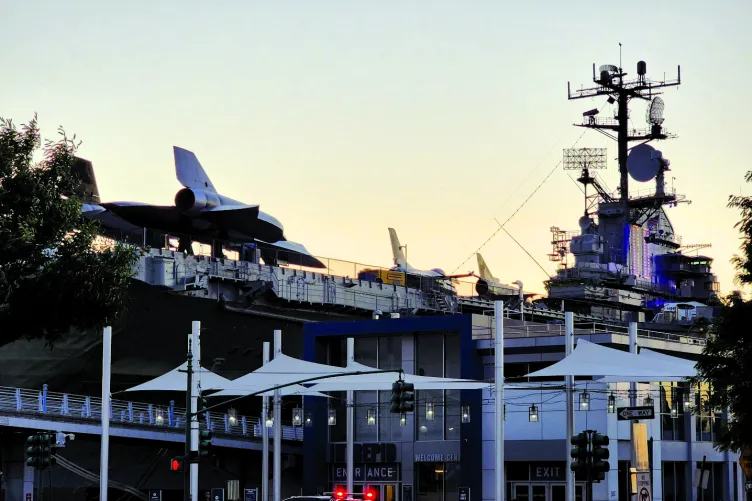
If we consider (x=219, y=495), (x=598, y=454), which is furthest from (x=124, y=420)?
(x=598, y=454)

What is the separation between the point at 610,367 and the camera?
4131 centimetres

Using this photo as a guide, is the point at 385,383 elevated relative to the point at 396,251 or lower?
lower

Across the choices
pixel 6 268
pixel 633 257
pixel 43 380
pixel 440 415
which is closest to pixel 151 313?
pixel 43 380

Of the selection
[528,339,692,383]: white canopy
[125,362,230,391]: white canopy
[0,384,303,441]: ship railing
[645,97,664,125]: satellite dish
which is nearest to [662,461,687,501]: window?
[528,339,692,383]: white canopy

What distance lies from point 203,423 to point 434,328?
43.3ft

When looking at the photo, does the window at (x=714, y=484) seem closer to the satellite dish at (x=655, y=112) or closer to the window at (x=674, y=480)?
the window at (x=674, y=480)

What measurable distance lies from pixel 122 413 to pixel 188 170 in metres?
23.7

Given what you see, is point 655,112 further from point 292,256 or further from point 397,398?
point 397,398

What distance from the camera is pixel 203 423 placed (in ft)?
204

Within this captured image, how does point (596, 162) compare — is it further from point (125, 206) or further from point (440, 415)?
point (440, 415)

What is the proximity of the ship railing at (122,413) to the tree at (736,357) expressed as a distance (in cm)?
3065

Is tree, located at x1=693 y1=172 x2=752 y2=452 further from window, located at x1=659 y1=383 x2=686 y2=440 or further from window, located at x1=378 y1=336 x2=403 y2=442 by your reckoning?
window, located at x1=378 y1=336 x2=403 y2=442

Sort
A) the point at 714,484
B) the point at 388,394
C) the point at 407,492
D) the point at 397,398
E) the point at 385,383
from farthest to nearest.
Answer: the point at 388,394 < the point at 714,484 < the point at 407,492 < the point at 385,383 < the point at 397,398

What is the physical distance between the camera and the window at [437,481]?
55.2m
